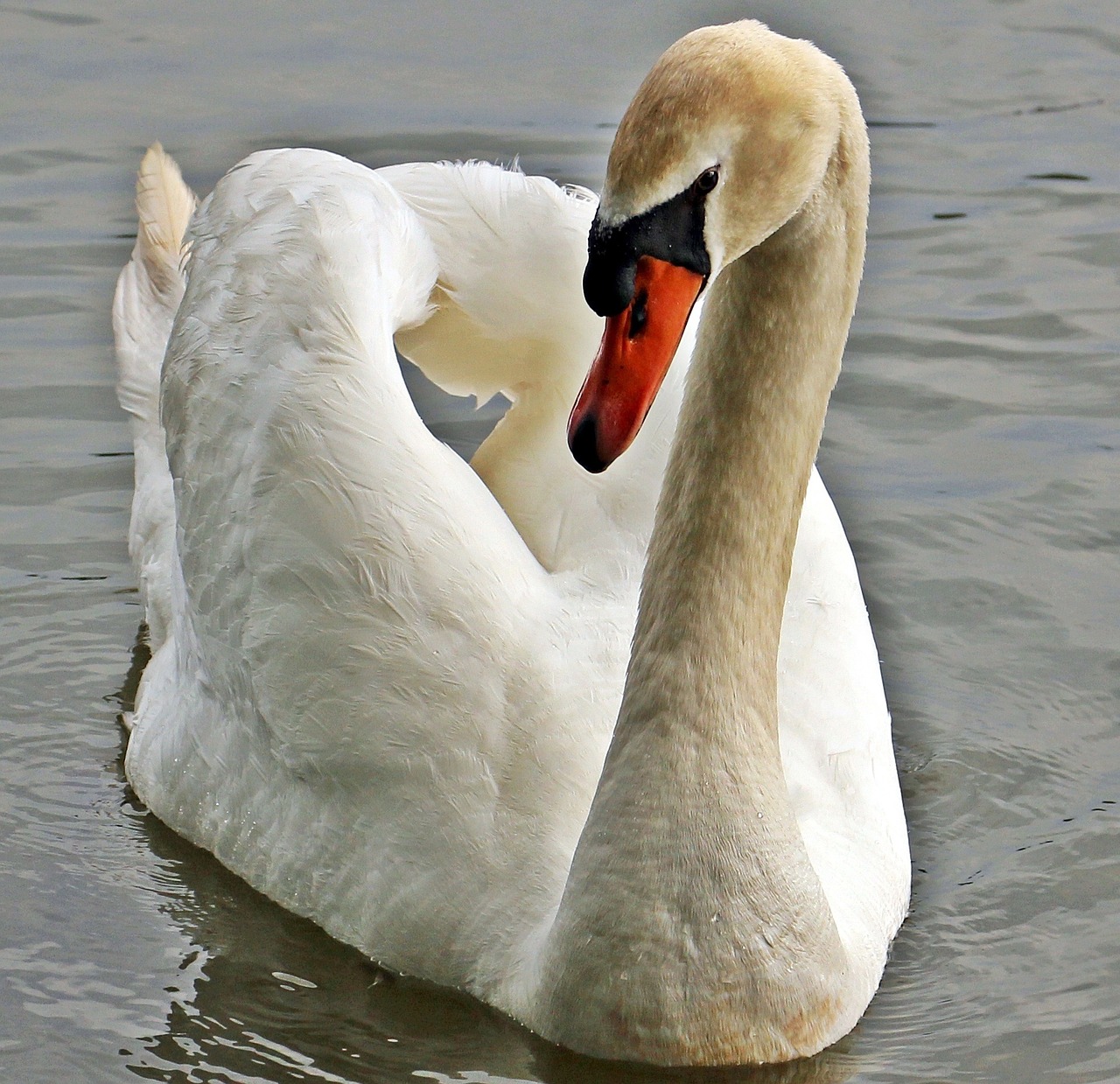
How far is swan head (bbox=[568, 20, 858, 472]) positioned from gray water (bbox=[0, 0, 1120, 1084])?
1.54 m

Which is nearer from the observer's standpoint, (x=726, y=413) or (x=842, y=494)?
(x=726, y=413)

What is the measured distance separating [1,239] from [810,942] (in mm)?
5818

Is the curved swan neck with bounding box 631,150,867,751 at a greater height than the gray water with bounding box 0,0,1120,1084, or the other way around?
the curved swan neck with bounding box 631,150,867,751

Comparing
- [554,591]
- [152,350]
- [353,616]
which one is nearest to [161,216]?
[152,350]

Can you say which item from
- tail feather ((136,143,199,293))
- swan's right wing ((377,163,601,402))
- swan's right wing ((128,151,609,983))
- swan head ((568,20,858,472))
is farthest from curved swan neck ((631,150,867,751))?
tail feather ((136,143,199,293))

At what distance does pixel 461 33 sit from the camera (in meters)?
11.1

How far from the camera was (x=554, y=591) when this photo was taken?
208 inches

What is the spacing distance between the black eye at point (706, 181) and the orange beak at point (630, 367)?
132mm

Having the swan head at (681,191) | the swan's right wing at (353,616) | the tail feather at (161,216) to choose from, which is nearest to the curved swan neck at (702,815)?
the swan's right wing at (353,616)

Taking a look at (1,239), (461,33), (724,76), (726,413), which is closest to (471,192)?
(726,413)

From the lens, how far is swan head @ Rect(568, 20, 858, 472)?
3.64m

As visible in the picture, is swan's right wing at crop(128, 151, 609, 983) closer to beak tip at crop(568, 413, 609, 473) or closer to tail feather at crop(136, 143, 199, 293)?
beak tip at crop(568, 413, 609, 473)

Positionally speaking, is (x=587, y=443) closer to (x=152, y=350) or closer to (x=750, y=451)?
(x=750, y=451)

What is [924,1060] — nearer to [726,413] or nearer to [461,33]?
[726,413]
